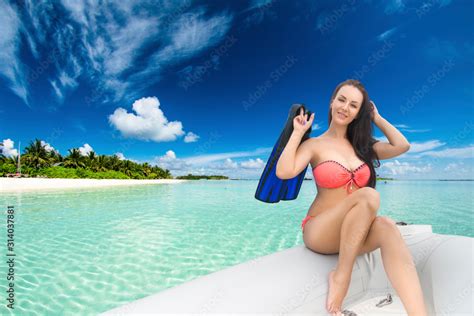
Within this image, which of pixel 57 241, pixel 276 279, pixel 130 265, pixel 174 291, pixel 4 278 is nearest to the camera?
pixel 174 291

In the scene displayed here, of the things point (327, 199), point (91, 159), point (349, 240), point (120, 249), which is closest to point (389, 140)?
point (327, 199)

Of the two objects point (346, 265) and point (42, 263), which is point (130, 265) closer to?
point (42, 263)

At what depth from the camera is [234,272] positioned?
4.33 ft

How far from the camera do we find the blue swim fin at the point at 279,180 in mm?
1575

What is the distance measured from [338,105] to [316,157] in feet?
1.09

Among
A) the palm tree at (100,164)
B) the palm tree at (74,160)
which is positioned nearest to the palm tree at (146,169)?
the palm tree at (100,164)

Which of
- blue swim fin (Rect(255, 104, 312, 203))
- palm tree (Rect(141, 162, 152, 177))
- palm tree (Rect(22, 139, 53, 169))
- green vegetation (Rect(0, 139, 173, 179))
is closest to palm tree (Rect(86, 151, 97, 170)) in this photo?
green vegetation (Rect(0, 139, 173, 179))

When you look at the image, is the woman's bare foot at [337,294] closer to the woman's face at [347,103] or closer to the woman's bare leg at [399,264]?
the woman's bare leg at [399,264]

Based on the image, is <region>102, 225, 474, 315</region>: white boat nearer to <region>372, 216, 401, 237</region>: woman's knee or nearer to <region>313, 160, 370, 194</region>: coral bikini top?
<region>372, 216, 401, 237</region>: woman's knee

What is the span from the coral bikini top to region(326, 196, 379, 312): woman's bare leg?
294mm

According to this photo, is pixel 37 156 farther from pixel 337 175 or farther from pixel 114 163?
pixel 337 175

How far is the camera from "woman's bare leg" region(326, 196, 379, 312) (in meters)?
1.22

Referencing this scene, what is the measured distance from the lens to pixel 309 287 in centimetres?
128

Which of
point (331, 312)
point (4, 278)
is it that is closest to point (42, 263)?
point (4, 278)
